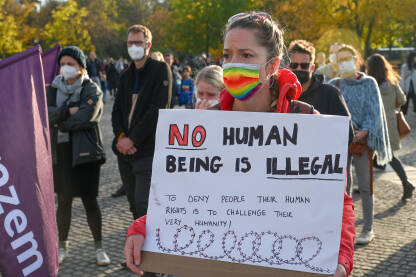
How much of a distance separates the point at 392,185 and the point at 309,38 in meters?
23.3

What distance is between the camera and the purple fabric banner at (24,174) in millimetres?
2592

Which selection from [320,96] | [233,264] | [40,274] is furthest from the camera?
[320,96]

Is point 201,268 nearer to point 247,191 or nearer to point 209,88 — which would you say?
point 247,191

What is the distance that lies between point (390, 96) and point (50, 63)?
4347 millimetres

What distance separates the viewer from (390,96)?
7.28 meters

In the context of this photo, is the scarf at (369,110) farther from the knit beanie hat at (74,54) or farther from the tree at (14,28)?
the tree at (14,28)

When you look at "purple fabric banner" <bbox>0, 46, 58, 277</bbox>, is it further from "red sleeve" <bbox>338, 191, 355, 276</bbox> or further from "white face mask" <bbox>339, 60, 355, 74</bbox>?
"white face mask" <bbox>339, 60, 355, 74</bbox>

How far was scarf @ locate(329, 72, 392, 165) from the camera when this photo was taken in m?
5.62

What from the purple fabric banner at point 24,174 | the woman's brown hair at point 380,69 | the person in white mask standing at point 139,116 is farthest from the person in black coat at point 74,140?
the woman's brown hair at point 380,69

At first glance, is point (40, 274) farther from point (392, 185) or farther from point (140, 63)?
point (392, 185)

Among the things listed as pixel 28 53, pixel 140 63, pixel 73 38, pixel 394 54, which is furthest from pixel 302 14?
pixel 28 53

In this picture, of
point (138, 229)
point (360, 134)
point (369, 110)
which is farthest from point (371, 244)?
point (138, 229)

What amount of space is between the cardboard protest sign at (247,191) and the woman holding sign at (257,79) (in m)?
0.07

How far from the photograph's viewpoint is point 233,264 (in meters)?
1.99
